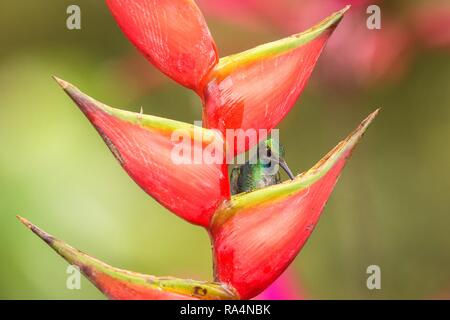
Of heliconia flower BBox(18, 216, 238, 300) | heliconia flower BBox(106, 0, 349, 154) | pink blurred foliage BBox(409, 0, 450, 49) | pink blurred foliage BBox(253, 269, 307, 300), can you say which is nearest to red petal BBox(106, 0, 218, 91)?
heliconia flower BBox(106, 0, 349, 154)

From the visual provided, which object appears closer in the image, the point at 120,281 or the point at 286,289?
the point at 120,281

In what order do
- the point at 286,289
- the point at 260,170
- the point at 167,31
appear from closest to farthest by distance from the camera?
1. the point at 167,31
2. the point at 260,170
3. the point at 286,289

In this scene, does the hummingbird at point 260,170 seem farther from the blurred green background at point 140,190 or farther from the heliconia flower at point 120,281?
the blurred green background at point 140,190

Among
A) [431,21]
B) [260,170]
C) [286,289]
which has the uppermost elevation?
[431,21]

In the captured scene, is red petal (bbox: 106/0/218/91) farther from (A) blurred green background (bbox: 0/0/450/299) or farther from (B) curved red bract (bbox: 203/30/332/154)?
(A) blurred green background (bbox: 0/0/450/299)

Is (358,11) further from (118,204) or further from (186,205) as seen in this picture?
(186,205)

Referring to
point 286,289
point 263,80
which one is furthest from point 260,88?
point 286,289

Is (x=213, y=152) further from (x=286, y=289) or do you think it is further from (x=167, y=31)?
(x=286, y=289)
